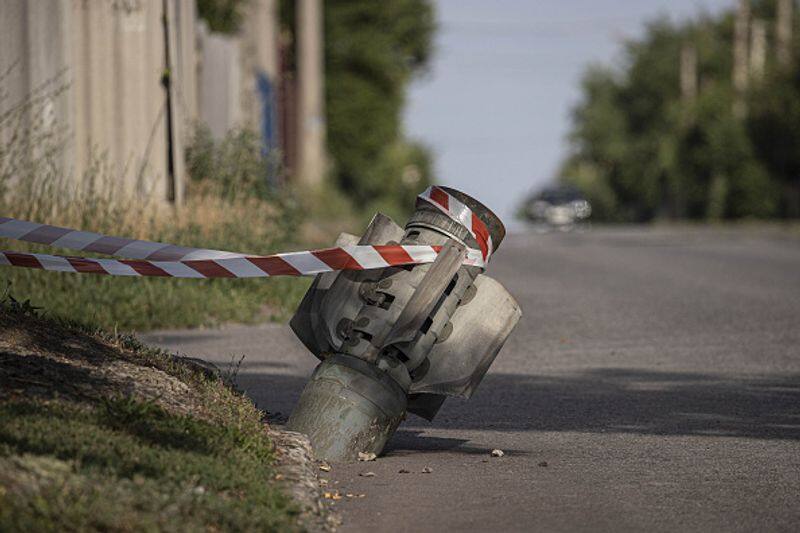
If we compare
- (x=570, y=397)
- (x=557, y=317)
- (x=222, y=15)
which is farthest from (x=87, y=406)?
(x=222, y=15)

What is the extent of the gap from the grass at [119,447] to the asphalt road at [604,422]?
52 centimetres

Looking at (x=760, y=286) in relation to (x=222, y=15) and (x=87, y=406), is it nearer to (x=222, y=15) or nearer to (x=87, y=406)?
(x=87, y=406)

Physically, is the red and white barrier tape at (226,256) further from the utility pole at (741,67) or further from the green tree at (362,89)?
the utility pole at (741,67)

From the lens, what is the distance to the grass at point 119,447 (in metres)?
5.55

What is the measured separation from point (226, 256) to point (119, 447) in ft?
5.86

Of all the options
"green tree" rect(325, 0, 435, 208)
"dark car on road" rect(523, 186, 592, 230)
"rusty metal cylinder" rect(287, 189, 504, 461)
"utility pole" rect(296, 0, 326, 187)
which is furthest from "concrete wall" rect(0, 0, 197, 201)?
"dark car on road" rect(523, 186, 592, 230)

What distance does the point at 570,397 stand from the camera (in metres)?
10.4

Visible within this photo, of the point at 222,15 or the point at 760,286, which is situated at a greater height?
the point at 222,15

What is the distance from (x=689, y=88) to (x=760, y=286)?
194 feet

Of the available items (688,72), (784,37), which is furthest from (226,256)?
(688,72)

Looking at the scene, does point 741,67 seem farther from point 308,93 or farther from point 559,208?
point 308,93

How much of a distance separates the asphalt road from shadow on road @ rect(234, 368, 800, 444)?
0.05 feet

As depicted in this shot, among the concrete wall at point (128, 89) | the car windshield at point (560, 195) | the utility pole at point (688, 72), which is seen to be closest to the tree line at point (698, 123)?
the utility pole at point (688, 72)

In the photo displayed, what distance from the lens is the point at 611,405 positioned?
1001 centimetres
